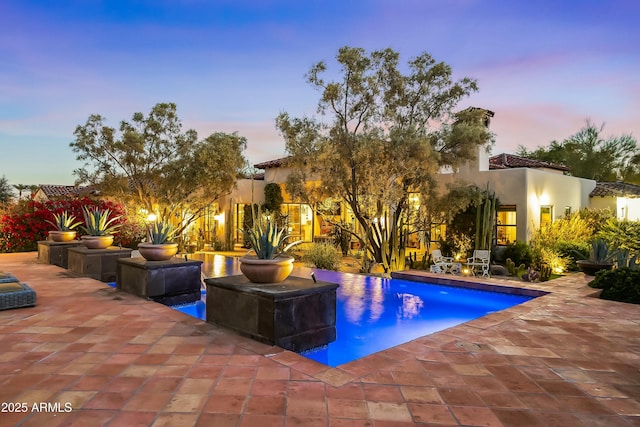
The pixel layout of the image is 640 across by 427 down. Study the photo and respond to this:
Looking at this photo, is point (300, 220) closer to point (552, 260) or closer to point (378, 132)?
point (378, 132)

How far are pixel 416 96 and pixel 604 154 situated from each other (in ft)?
85.7

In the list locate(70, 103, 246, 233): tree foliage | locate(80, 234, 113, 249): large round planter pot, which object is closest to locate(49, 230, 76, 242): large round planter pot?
locate(80, 234, 113, 249): large round planter pot

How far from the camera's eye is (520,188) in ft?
45.0

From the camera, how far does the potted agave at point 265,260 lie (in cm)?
530

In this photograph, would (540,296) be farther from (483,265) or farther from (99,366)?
(99,366)

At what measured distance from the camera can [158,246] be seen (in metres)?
7.76

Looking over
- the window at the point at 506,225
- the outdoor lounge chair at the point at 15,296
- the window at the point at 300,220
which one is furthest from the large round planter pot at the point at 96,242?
the window at the point at 506,225

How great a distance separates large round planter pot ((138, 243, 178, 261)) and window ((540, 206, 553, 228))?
12.6 meters

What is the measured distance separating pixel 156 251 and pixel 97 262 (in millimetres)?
2678

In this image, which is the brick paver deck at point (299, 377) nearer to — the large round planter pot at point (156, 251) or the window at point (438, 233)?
the large round planter pot at point (156, 251)

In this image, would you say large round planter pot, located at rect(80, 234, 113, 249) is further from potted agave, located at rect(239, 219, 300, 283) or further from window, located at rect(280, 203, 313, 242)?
window, located at rect(280, 203, 313, 242)

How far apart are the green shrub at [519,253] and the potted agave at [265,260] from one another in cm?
997

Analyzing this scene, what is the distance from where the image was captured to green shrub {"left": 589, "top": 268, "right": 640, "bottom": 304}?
7.41 m

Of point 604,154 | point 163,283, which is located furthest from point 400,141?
point 604,154
